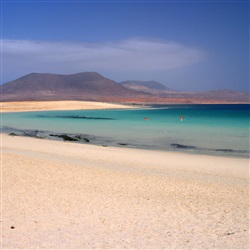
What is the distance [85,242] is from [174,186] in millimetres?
3883

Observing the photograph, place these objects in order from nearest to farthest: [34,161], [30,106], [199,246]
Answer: [199,246] < [34,161] < [30,106]

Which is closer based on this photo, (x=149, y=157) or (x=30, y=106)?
(x=149, y=157)

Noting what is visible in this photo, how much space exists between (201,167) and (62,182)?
4888 mm

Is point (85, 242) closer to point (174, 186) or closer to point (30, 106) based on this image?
point (174, 186)

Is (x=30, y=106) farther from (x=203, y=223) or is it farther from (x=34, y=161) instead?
(x=203, y=223)

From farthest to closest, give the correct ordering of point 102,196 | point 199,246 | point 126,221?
point 102,196
point 126,221
point 199,246

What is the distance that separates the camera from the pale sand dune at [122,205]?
545 cm

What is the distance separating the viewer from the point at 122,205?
23.4 ft

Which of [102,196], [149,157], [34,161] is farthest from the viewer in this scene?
[149,157]

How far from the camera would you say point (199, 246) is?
525cm

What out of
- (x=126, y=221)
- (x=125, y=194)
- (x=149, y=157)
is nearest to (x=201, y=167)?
(x=149, y=157)

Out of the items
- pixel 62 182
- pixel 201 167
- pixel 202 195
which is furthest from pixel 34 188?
pixel 201 167

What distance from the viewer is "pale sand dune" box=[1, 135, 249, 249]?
545cm

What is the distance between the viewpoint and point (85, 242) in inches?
209
